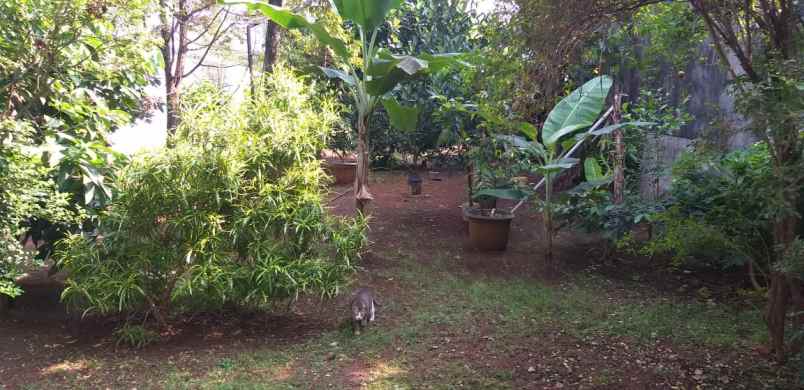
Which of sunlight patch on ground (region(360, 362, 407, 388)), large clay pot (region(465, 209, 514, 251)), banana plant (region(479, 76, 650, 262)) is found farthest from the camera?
large clay pot (region(465, 209, 514, 251))

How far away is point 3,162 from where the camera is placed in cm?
341

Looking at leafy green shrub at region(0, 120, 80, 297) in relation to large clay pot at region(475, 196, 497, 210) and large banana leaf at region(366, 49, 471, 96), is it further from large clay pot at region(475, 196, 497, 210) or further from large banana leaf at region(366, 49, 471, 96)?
large clay pot at region(475, 196, 497, 210)

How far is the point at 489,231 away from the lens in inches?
249

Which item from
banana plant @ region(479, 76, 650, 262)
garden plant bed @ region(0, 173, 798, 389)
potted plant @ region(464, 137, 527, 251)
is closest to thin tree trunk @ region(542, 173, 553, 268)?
banana plant @ region(479, 76, 650, 262)

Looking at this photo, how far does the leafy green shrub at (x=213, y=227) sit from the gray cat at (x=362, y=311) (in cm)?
21

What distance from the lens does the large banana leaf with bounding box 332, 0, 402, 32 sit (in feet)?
17.5

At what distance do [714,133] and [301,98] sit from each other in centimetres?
315

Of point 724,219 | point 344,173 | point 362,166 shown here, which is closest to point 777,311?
point 724,219

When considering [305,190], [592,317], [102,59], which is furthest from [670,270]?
[102,59]

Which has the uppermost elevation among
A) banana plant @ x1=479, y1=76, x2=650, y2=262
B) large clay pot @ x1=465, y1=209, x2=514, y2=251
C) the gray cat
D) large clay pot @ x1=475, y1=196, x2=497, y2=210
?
banana plant @ x1=479, y1=76, x2=650, y2=262

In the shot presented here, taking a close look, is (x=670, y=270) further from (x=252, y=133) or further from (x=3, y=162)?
(x=3, y=162)

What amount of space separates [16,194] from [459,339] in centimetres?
310

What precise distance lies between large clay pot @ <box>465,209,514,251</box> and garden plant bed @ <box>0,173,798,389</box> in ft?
0.40

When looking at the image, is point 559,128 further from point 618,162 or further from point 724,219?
point 724,219
